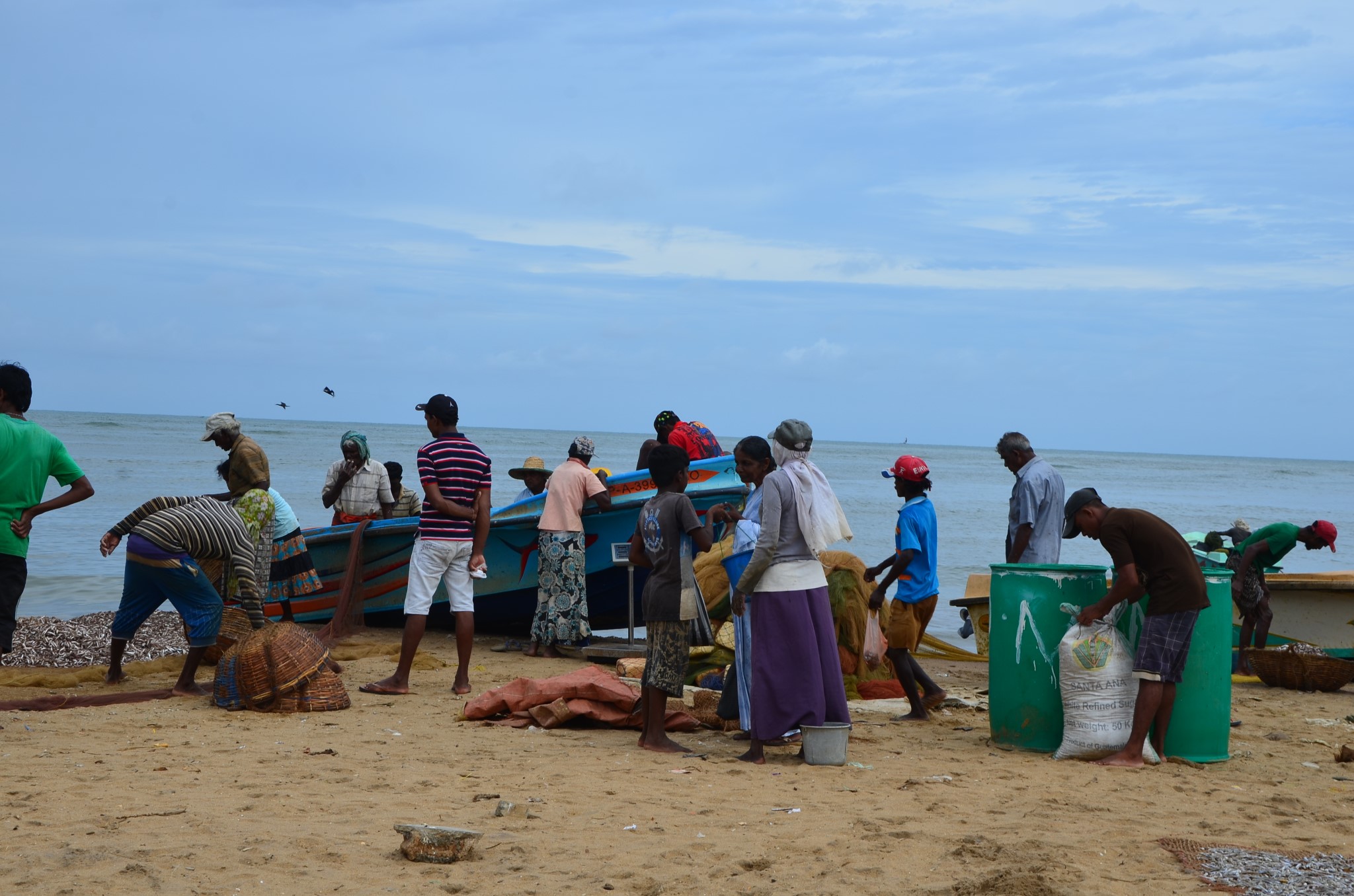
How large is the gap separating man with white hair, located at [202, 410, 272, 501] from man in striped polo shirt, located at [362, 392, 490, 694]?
3.51 ft

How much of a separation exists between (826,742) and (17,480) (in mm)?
4311

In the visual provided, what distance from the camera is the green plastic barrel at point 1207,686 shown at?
5914 mm

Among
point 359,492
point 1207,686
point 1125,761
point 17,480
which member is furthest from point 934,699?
point 359,492

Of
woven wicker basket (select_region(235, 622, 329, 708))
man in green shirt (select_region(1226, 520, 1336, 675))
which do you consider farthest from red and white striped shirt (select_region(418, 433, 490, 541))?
man in green shirt (select_region(1226, 520, 1336, 675))

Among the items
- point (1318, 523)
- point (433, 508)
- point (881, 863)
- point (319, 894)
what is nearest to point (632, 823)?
point (881, 863)

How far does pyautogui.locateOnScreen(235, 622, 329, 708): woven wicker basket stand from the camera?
6.80 m

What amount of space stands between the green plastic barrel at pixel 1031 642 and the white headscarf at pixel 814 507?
92 cm

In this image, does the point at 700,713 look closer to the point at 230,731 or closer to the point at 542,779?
the point at 542,779

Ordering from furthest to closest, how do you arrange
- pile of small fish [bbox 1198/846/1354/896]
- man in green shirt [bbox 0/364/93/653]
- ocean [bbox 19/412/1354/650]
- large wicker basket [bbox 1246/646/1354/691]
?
1. ocean [bbox 19/412/1354/650]
2. large wicker basket [bbox 1246/646/1354/691]
3. man in green shirt [bbox 0/364/93/653]
4. pile of small fish [bbox 1198/846/1354/896]

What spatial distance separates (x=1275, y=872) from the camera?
13.4 ft

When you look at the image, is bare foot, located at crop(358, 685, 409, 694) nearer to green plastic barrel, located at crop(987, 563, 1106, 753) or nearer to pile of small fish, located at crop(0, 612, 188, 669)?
pile of small fish, located at crop(0, 612, 188, 669)

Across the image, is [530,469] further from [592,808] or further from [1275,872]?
[1275,872]

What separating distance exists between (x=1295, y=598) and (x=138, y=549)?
30.7 feet

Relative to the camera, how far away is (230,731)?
246 inches
